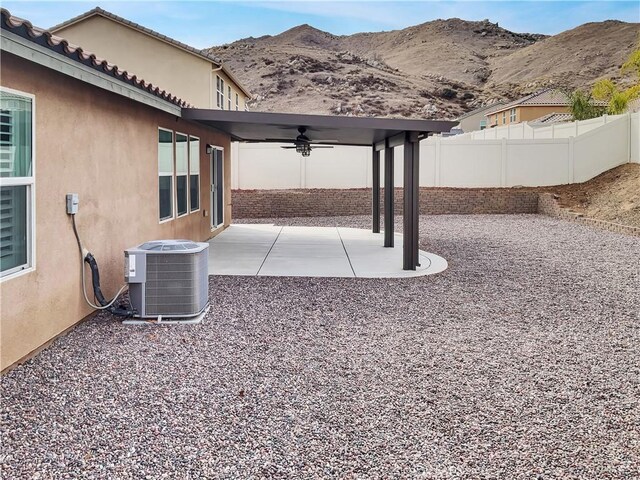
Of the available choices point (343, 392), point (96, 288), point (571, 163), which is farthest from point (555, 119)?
point (343, 392)

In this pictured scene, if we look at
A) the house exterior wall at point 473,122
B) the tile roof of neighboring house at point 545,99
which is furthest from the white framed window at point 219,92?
the house exterior wall at point 473,122

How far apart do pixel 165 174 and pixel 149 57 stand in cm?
885

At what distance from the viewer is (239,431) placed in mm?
3598

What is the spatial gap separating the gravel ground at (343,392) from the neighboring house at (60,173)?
0.43 metres

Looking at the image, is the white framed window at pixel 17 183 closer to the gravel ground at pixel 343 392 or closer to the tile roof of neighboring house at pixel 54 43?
the tile roof of neighboring house at pixel 54 43

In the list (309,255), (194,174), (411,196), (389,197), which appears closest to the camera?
(411,196)

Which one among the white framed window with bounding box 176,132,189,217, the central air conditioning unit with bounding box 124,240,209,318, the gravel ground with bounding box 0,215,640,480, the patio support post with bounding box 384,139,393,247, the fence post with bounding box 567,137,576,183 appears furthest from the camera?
the fence post with bounding box 567,137,576,183

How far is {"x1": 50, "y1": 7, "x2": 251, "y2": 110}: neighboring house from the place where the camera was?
16.2 m

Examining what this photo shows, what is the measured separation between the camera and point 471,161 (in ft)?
71.5

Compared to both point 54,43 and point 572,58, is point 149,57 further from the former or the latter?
point 572,58

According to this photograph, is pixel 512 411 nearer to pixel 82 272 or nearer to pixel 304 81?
pixel 82 272

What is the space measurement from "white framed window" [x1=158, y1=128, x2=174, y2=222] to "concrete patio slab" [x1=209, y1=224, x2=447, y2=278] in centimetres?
119

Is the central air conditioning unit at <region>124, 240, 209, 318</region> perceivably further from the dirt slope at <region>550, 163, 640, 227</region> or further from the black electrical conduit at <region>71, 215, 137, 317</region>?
the dirt slope at <region>550, 163, 640, 227</region>

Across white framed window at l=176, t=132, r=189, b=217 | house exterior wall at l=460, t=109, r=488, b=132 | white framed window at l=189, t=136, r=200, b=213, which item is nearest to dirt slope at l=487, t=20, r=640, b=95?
house exterior wall at l=460, t=109, r=488, b=132
